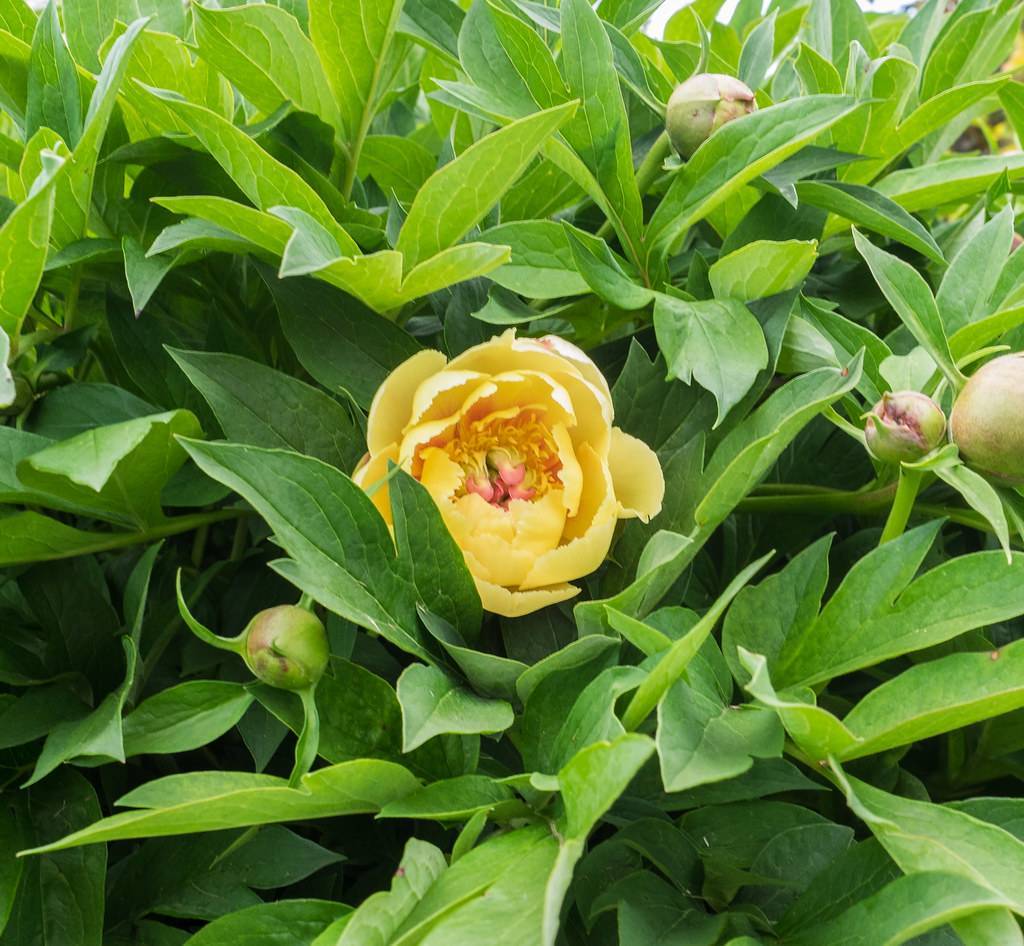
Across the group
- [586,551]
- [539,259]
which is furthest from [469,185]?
[586,551]

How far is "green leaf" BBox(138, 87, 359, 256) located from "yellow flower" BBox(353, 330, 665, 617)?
0.07m

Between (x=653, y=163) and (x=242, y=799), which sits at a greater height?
(x=653, y=163)

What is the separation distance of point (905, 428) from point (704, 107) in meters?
0.17

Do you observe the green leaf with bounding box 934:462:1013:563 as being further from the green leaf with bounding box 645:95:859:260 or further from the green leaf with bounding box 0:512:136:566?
the green leaf with bounding box 0:512:136:566

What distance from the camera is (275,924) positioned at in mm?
398

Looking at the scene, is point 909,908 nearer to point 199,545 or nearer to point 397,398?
point 397,398

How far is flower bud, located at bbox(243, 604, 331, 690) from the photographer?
0.40 m

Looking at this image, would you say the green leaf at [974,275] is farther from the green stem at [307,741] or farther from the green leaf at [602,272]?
the green stem at [307,741]

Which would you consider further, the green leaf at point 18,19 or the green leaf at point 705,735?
the green leaf at point 18,19

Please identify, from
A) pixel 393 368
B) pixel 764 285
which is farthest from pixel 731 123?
pixel 393 368

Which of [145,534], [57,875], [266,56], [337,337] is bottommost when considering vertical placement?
[57,875]

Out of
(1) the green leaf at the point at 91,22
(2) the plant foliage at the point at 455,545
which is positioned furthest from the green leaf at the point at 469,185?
(1) the green leaf at the point at 91,22

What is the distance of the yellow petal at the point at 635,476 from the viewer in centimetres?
44

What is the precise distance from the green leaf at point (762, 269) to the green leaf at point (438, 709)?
0.20 meters
